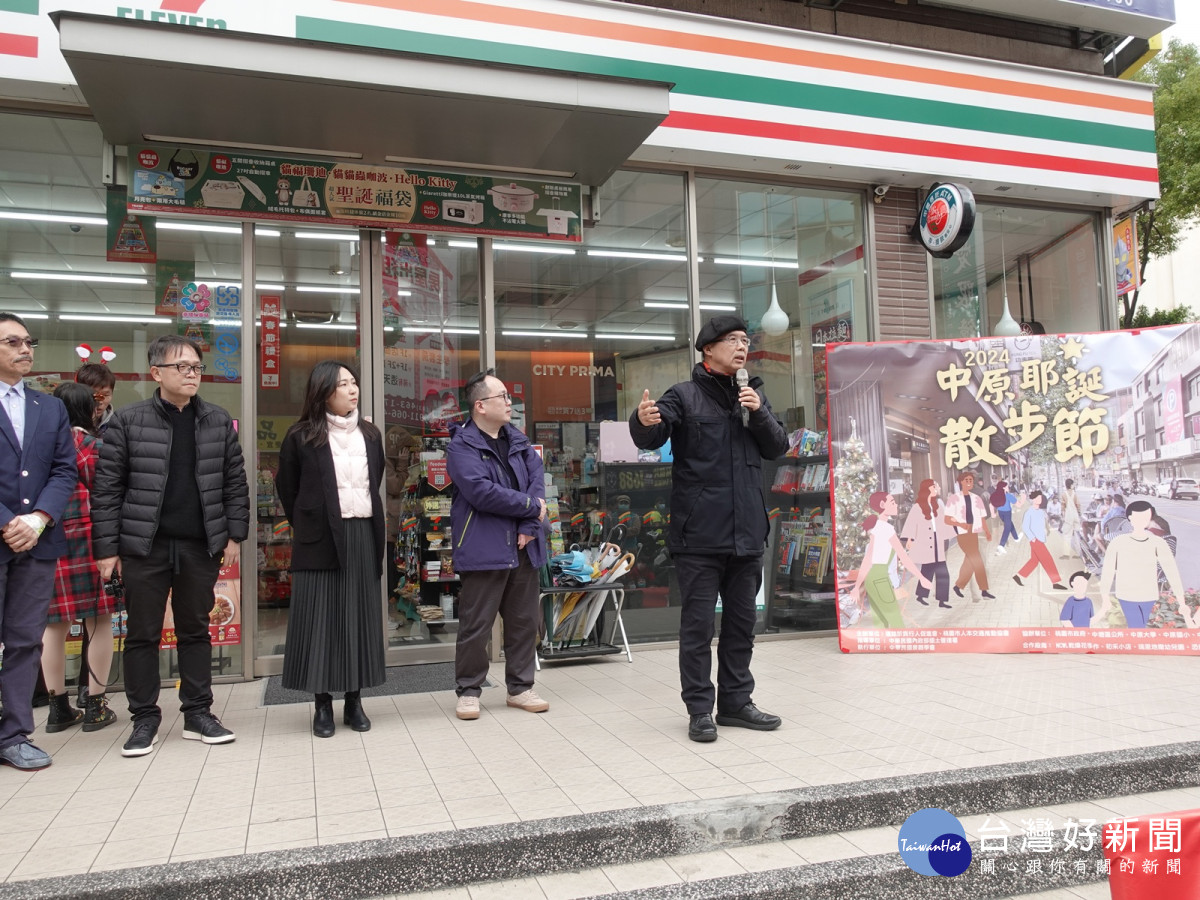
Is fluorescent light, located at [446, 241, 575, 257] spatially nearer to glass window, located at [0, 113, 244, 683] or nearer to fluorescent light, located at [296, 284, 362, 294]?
fluorescent light, located at [296, 284, 362, 294]

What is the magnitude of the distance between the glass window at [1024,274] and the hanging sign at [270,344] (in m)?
5.27

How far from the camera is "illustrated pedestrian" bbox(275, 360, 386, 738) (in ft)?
13.8

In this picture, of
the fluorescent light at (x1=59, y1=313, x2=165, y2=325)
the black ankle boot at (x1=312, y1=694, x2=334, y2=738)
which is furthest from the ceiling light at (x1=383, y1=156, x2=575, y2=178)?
the black ankle boot at (x1=312, y1=694, x2=334, y2=738)

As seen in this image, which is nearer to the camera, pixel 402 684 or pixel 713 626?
pixel 713 626

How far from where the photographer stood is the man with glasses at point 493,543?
177 inches

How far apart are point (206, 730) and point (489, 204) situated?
371cm

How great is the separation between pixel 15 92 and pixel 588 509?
14.2ft

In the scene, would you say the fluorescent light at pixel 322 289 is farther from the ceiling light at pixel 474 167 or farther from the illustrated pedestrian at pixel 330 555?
the illustrated pedestrian at pixel 330 555

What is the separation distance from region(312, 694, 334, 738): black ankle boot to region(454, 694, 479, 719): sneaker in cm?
63

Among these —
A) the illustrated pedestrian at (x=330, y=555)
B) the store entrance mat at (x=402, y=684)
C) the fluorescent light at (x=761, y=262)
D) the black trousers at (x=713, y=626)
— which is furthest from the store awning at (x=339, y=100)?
the store entrance mat at (x=402, y=684)

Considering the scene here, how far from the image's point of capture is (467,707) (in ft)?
14.5

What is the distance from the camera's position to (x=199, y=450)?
4.09 meters

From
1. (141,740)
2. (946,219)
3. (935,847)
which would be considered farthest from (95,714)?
(946,219)

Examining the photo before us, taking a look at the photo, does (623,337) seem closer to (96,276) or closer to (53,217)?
(96,276)
